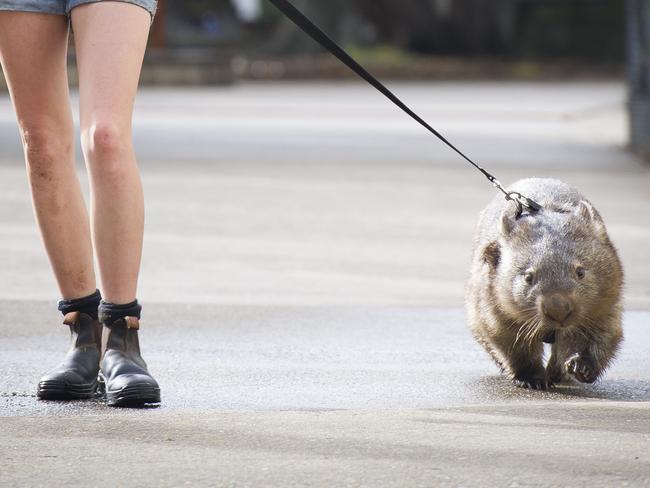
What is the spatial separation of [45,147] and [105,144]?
1.11ft

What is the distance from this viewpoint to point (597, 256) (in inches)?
214

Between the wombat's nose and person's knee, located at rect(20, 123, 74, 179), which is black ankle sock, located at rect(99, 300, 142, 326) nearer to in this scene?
person's knee, located at rect(20, 123, 74, 179)

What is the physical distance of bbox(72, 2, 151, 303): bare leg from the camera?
509 cm

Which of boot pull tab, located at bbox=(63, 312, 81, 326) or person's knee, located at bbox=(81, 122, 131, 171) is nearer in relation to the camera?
person's knee, located at bbox=(81, 122, 131, 171)

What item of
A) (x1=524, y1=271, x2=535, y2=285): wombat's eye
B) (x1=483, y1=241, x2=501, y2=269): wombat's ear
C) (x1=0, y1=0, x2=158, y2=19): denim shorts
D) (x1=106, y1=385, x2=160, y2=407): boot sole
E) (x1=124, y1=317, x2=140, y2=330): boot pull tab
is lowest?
(x1=106, y1=385, x2=160, y2=407): boot sole

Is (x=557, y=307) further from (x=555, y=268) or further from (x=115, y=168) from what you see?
(x=115, y=168)

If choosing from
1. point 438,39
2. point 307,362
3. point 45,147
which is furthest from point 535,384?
point 438,39

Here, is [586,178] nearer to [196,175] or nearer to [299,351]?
[196,175]

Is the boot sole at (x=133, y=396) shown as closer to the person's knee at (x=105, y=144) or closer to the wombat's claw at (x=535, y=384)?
the person's knee at (x=105, y=144)

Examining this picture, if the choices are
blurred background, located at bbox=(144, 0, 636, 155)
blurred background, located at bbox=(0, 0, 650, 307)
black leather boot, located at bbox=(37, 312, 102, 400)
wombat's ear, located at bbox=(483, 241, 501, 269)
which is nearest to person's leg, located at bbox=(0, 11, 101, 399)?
black leather boot, located at bbox=(37, 312, 102, 400)

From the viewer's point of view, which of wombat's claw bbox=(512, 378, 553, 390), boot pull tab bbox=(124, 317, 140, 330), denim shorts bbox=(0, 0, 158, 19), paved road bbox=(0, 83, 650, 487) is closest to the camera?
paved road bbox=(0, 83, 650, 487)

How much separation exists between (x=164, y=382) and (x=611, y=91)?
83.7ft

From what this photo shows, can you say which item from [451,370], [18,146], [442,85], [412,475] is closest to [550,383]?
[451,370]

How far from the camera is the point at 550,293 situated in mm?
5277
